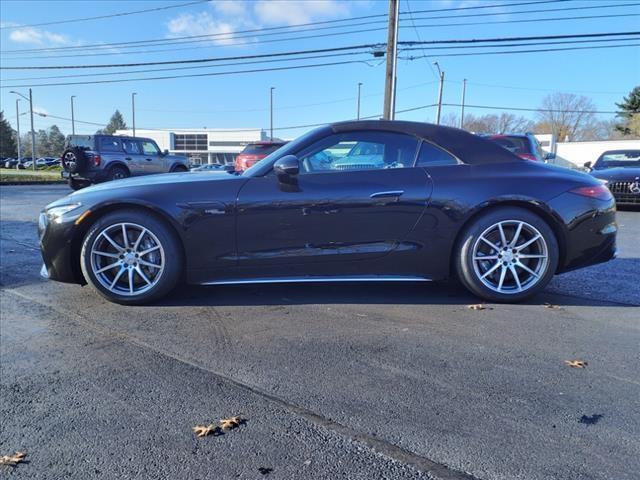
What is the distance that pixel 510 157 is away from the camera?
152 inches

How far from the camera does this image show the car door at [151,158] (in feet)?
54.6

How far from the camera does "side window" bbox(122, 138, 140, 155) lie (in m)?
16.1

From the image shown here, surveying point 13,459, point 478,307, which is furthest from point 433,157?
point 13,459

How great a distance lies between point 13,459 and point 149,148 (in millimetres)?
16376

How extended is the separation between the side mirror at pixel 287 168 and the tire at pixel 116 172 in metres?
13.5

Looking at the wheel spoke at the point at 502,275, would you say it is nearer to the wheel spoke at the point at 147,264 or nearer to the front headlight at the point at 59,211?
the wheel spoke at the point at 147,264

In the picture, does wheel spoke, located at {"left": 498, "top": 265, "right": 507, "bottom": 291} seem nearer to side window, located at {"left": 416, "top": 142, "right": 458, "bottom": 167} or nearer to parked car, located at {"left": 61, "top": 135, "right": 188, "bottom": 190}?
side window, located at {"left": 416, "top": 142, "right": 458, "bottom": 167}

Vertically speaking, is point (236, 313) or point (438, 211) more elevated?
point (438, 211)

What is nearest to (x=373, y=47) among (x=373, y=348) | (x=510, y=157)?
(x=510, y=157)

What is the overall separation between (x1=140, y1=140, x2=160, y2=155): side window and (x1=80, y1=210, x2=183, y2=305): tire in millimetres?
14063

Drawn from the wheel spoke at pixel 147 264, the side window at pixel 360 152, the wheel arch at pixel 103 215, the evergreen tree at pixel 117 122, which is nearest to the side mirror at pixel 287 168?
the side window at pixel 360 152

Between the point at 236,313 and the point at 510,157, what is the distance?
2534 mm

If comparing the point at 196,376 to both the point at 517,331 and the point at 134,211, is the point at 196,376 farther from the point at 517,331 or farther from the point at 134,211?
the point at 517,331

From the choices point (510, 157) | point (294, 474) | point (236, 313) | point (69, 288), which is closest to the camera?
point (294, 474)
